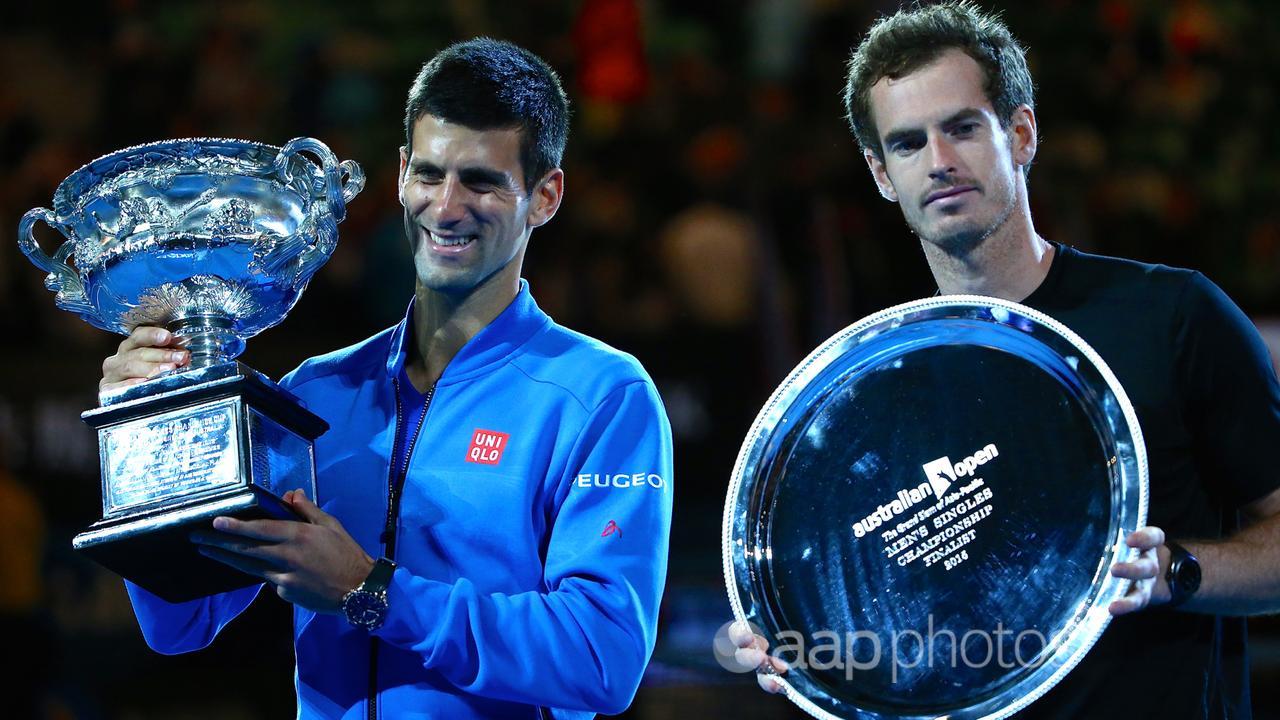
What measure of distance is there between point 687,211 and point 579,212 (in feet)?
1.56

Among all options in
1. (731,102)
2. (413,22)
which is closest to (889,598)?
(731,102)

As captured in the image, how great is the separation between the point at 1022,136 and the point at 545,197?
70 centimetres

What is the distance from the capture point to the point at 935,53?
214cm

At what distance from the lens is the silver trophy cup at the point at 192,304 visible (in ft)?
6.42

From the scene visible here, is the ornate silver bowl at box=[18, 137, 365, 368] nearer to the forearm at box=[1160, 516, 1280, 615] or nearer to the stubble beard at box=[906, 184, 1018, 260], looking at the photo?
the stubble beard at box=[906, 184, 1018, 260]

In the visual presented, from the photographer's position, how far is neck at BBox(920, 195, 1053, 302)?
2131 millimetres

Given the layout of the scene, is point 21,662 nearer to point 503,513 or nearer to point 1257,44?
point 503,513

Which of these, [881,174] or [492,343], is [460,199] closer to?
[492,343]

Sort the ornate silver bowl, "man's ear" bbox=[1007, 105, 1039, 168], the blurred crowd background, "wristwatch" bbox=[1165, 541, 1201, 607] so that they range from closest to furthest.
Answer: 1. "wristwatch" bbox=[1165, 541, 1201, 607]
2. the ornate silver bowl
3. "man's ear" bbox=[1007, 105, 1039, 168]
4. the blurred crowd background

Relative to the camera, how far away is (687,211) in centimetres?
647

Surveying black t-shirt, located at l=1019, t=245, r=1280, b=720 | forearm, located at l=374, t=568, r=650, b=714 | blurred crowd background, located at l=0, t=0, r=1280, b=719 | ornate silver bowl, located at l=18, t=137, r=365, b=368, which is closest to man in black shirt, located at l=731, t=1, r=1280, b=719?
black t-shirt, located at l=1019, t=245, r=1280, b=720

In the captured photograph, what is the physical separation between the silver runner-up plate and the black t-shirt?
0.42 ft

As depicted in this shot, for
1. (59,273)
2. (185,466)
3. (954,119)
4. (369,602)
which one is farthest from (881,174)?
(59,273)

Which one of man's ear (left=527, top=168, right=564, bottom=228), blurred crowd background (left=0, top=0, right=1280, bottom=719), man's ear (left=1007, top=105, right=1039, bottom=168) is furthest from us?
blurred crowd background (left=0, top=0, right=1280, bottom=719)
